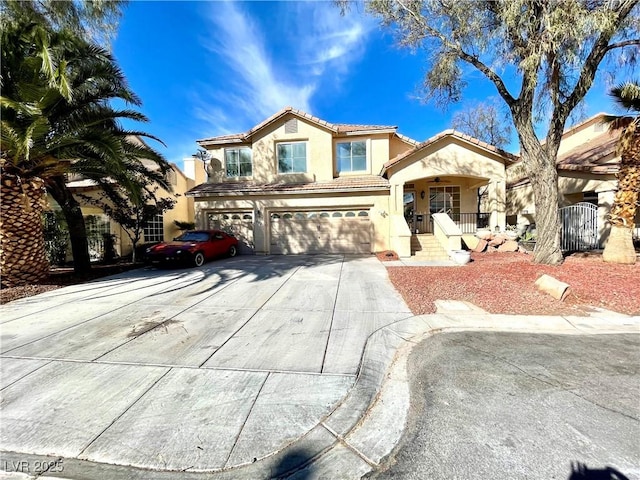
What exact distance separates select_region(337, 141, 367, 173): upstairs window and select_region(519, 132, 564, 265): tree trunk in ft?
25.5

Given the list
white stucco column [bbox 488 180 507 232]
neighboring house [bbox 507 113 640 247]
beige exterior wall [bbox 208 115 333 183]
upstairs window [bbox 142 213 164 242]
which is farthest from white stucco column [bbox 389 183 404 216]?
upstairs window [bbox 142 213 164 242]

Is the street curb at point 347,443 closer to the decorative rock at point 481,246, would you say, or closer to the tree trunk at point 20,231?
the tree trunk at point 20,231

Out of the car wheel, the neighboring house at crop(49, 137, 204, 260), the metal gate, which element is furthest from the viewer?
the neighboring house at crop(49, 137, 204, 260)

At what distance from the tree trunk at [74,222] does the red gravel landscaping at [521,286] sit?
11.4m

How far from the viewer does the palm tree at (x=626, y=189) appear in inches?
353

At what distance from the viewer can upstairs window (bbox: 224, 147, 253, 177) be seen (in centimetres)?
1634

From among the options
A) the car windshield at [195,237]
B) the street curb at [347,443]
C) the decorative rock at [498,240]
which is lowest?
the street curb at [347,443]

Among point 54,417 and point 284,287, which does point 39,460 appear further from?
point 284,287

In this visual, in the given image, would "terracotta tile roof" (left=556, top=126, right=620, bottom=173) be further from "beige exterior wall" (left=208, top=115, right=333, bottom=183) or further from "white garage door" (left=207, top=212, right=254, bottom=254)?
"white garage door" (left=207, top=212, right=254, bottom=254)

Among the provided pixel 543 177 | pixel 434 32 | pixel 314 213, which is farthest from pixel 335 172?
pixel 543 177

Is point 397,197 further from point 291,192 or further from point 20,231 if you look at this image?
point 20,231

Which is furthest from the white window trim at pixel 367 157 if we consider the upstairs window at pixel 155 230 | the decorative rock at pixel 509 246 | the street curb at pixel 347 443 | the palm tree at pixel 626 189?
the street curb at pixel 347 443

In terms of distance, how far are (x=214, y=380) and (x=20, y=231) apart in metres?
8.76

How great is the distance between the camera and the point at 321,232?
1462cm
